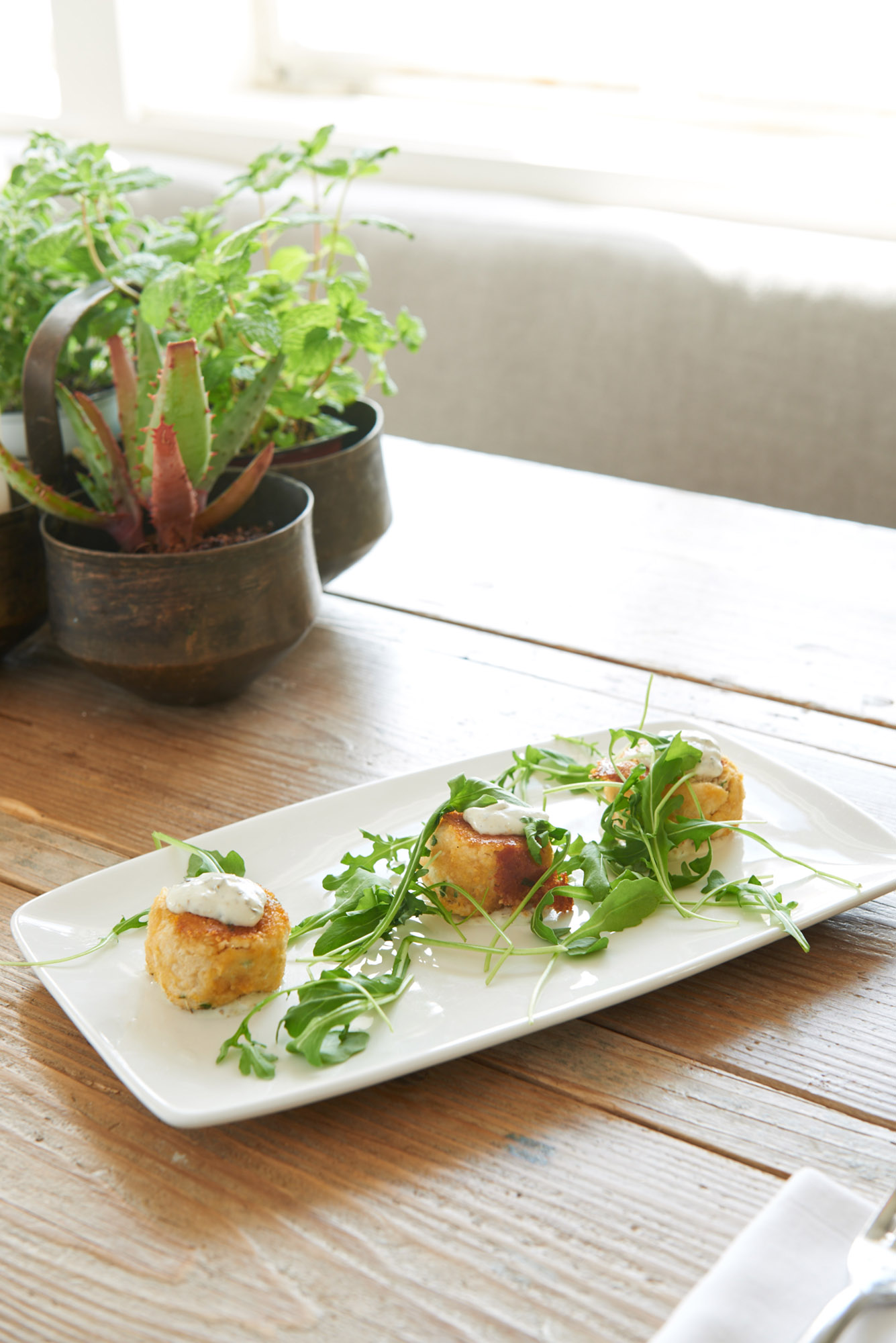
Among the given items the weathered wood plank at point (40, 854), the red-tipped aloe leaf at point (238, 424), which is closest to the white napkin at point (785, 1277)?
the weathered wood plank at point (40, 854)

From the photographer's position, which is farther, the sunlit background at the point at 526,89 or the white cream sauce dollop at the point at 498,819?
the sunlit background at the point at 526,89

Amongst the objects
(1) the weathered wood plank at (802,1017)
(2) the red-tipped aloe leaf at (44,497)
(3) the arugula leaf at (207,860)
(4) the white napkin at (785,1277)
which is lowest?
(1) the weathered wood plank at (802,1017)

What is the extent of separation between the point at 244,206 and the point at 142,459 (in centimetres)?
154

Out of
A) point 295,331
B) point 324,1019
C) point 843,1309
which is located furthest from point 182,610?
point 843,1309

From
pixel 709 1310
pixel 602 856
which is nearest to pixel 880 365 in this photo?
pixel 602 856

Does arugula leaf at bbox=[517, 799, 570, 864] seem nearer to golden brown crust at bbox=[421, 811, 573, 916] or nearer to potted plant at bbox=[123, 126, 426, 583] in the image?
golden brown crust at bbox=[421, 811, 573, 916]

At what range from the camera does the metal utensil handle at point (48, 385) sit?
92 centimetres

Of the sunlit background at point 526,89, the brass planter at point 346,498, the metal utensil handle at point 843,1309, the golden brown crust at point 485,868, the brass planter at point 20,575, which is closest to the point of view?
the metal utensil handle at point 843,1309

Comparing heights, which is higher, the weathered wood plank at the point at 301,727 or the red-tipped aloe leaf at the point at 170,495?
the red-tipped aloe leaf at the point at 170,495

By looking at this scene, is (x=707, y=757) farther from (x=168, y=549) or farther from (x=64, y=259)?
(x=64, y=259)

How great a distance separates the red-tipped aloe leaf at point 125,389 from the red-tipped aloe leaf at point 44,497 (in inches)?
2.1

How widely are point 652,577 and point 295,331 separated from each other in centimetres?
41

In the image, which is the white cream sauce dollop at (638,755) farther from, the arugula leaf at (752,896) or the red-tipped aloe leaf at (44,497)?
the red-tipped aloe leaf at (44,497)

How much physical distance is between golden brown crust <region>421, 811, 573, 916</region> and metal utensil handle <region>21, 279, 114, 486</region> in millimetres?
489
